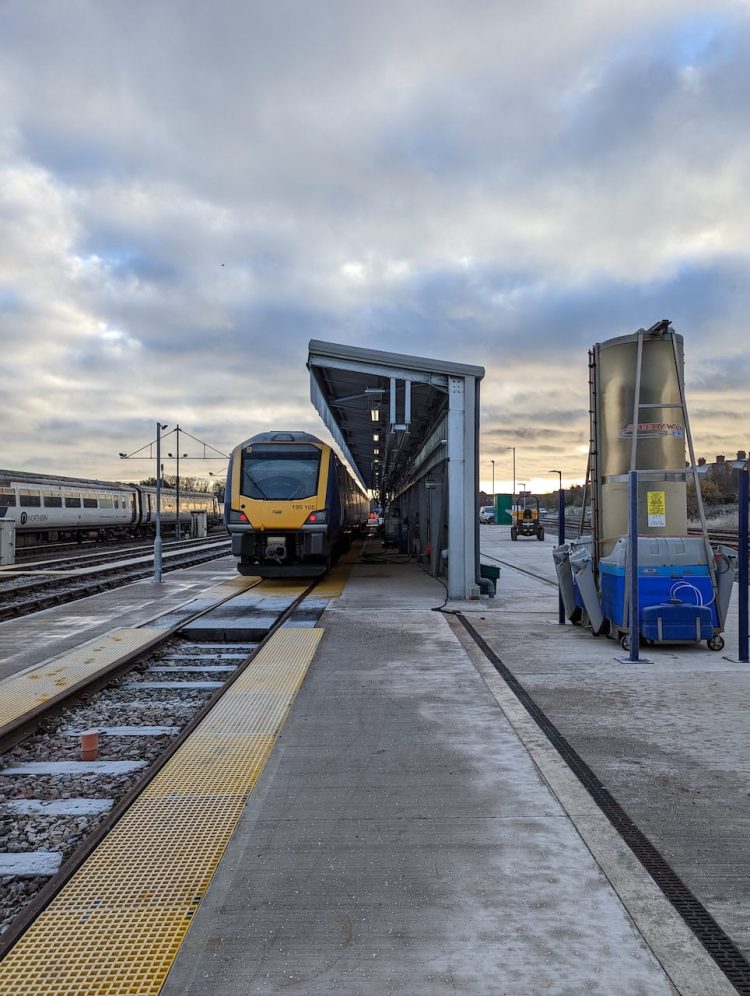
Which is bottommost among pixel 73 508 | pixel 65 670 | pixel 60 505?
pixel 65 670

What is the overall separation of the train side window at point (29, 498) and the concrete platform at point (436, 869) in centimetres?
2564

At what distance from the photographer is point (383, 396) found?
14945 millimetres

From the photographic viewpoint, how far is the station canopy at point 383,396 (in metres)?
11.7

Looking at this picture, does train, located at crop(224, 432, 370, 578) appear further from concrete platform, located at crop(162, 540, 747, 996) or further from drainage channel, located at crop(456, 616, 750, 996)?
drainage channel, located at crop(456, 616, 750, 996)

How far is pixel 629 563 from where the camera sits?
24.8ft

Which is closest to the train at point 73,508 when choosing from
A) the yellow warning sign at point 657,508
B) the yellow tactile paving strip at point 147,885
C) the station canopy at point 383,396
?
the station canopy at point 383,396

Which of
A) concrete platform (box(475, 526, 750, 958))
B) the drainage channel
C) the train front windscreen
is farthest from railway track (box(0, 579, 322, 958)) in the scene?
the train front windscreen

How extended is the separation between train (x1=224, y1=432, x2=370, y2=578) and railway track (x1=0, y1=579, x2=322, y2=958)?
5.73 m

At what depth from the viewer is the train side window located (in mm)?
27447

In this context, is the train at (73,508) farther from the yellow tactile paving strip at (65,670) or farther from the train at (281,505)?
the yellow tactile paving strip at (65,670)

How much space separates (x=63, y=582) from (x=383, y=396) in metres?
8.43

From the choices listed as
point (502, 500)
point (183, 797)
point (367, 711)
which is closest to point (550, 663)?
point (367, 711)

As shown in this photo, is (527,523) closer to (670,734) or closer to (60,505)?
(60,505)

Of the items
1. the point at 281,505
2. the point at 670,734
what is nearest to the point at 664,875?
the point at 670,734
